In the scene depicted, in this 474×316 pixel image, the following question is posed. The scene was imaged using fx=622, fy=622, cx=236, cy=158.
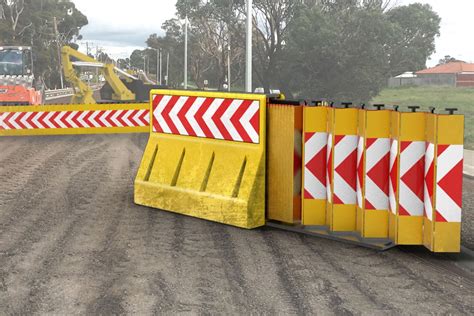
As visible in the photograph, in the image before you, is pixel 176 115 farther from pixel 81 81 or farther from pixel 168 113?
pixel 81 81

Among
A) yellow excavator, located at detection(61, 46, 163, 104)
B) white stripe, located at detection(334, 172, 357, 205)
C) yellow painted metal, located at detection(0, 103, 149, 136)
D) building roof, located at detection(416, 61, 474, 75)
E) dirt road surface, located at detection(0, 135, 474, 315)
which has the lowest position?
dirt road surface, located at detection(0, 135, 474, 315)

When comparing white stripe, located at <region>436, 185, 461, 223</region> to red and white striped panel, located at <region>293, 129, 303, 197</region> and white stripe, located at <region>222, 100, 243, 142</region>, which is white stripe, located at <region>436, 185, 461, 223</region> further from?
white stripe, located at <region>222, 100, 243, 142</region>

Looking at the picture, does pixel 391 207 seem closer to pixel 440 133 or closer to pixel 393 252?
pixel 393 252

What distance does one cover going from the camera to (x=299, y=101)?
7762mm

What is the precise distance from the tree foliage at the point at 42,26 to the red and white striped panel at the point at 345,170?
6083cm

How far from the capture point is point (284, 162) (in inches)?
305

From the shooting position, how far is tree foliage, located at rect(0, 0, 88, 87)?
238 ft

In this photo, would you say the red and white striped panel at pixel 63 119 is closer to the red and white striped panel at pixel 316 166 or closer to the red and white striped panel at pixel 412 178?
the red and white striped panel at pixel 316 166

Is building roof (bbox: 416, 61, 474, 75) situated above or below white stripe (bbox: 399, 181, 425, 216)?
above

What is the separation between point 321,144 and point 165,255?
240cm

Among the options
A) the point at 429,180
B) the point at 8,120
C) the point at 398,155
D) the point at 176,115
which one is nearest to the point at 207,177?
the point at 176,115

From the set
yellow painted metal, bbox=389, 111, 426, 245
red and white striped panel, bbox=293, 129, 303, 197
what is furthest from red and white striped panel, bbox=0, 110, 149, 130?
yellow painted metal, bbox=389, 111, 426, 245

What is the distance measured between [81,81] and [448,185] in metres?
27.3

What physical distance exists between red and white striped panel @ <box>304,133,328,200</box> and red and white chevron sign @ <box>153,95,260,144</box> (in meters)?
0.72
